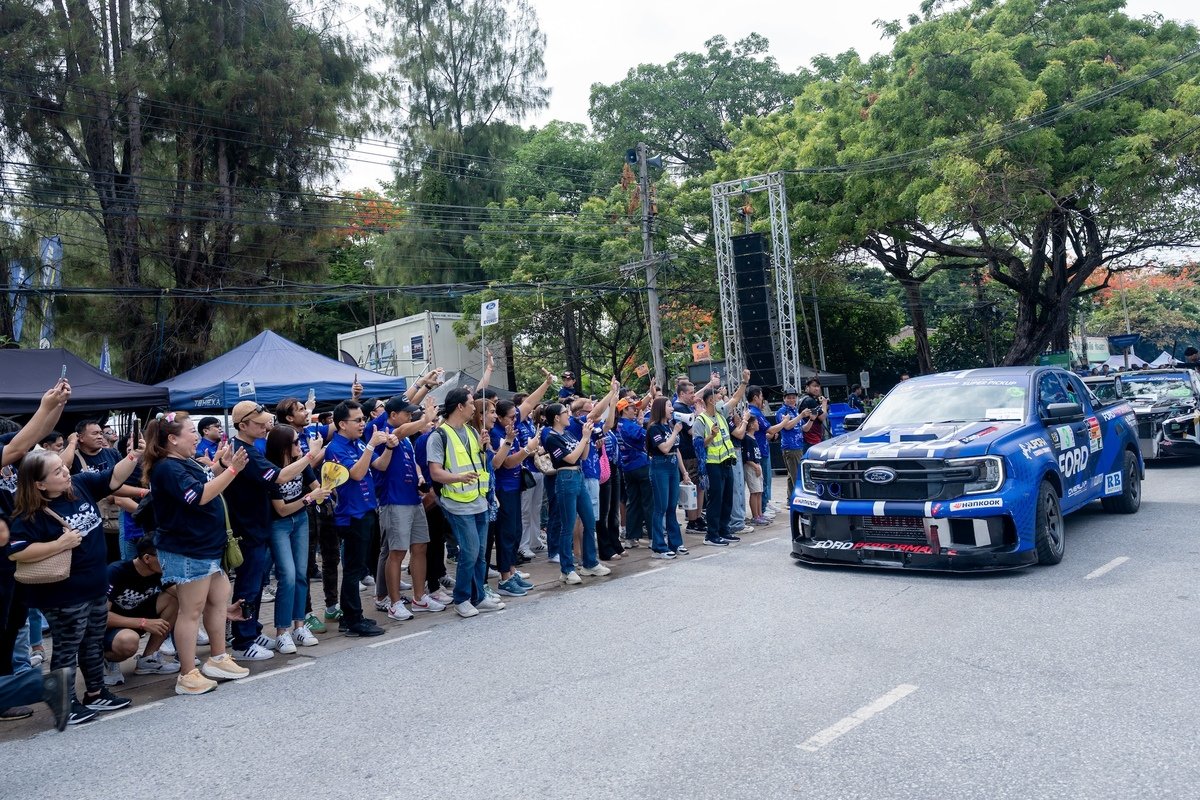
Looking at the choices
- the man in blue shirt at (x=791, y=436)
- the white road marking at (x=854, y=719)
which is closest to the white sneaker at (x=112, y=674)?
the white road marking at (x=854, y=719)

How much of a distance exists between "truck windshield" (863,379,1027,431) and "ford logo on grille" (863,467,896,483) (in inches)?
45.0

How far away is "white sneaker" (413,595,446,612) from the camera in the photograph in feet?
26.1

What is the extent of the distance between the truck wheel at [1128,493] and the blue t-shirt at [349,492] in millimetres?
8570

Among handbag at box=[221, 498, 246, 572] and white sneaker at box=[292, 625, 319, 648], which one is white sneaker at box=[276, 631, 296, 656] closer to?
white sneaker at box=[292, 625, 319, 648]

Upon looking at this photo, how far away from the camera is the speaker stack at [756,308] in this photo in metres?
20.8

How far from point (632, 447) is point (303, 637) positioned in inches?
181

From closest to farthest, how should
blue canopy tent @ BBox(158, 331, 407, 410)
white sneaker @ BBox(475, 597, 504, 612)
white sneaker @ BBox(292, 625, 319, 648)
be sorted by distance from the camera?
white sneaker @ BBox(292, 625, 319, 648), white sneaker @ BBox(475, 597, 504, 612), blue canopy tent @ BBox(158, 331, 407, 410)

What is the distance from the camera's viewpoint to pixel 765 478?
40.7 feet

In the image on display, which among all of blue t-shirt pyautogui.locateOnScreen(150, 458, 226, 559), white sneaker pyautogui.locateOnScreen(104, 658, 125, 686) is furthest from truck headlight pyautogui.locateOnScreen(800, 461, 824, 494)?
white sneaker pyautogui.locateOnScreen(104, 658, 125, 686)

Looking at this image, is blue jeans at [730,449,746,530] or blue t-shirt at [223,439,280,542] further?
blue jeans at [730,449,746,530]

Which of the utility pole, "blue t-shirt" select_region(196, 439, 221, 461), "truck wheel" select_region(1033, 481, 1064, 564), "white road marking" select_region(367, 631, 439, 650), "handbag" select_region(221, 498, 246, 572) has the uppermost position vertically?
the utility pole

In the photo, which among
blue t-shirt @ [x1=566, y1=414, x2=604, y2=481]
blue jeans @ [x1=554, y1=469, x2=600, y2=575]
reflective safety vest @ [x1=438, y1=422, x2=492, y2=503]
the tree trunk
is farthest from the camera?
the tree trunk

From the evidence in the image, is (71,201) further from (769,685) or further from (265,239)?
(769,685)

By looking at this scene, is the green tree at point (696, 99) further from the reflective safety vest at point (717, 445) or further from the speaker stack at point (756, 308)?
the reflective safety vest at point (717, 445)
